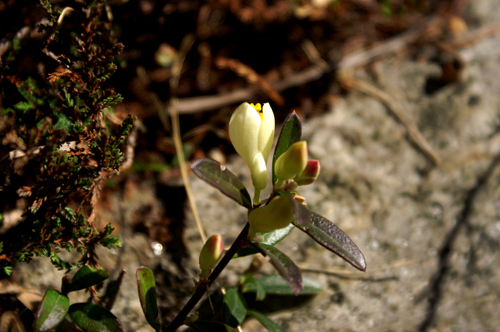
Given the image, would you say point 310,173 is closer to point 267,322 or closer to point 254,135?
point 254,135

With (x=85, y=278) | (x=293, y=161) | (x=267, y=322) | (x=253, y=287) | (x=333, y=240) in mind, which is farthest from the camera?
(x=253, y=287)

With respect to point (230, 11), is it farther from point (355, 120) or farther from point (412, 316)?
point (412, 316)

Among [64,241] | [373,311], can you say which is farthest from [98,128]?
[373,311]

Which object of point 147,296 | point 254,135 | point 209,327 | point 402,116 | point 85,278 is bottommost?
point 85,278

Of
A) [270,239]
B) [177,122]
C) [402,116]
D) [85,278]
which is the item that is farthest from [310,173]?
[402,116]

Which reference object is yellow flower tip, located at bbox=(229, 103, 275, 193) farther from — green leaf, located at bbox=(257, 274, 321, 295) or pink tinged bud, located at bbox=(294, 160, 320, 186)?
green leaf, located at bbox=(257, 274, 321, 295)

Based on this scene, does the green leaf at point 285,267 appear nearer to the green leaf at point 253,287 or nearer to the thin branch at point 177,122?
the green leaf at point 253,287
